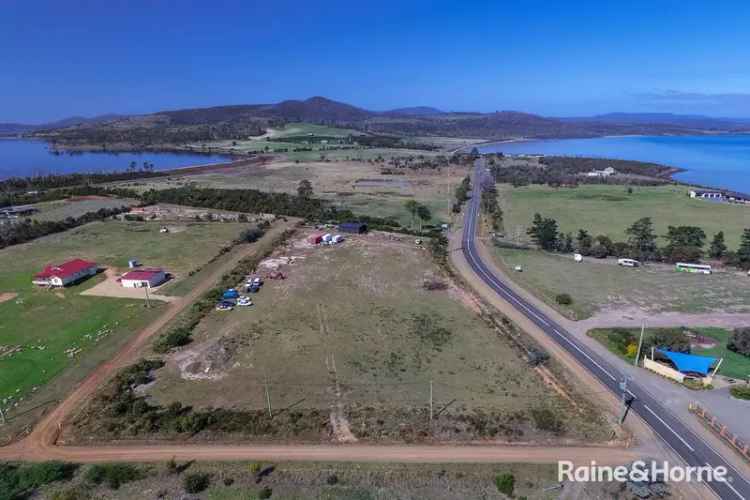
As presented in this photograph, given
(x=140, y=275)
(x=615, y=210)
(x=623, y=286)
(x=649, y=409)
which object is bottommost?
(x=649, y=409)

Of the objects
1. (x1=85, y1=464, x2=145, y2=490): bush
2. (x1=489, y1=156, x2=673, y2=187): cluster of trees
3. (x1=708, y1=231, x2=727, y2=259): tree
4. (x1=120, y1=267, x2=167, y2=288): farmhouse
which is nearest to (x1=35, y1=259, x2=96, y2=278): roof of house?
(x1=120, y1=267, x2=167, y2=288): farmhouse

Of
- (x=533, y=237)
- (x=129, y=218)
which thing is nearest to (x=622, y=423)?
(x=533, y=237)

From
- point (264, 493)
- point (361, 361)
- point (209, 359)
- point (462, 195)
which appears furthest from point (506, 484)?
point (462, 195)

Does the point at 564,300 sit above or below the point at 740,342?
above

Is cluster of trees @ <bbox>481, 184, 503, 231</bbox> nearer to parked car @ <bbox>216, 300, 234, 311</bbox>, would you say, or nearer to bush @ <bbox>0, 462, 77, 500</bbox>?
parked car @ <bbox>216, 300, 234, 311</bbox>

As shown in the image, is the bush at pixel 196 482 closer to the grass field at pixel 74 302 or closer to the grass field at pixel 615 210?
the grass field at pixel 74 302

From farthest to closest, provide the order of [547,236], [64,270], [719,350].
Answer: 1. [547,236]
2. [64,270]
3. [719,350]

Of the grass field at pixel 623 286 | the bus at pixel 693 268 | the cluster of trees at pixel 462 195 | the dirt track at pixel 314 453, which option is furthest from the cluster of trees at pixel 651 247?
the dirt track at pixel 314 453

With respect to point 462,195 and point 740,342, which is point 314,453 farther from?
point 462,195
